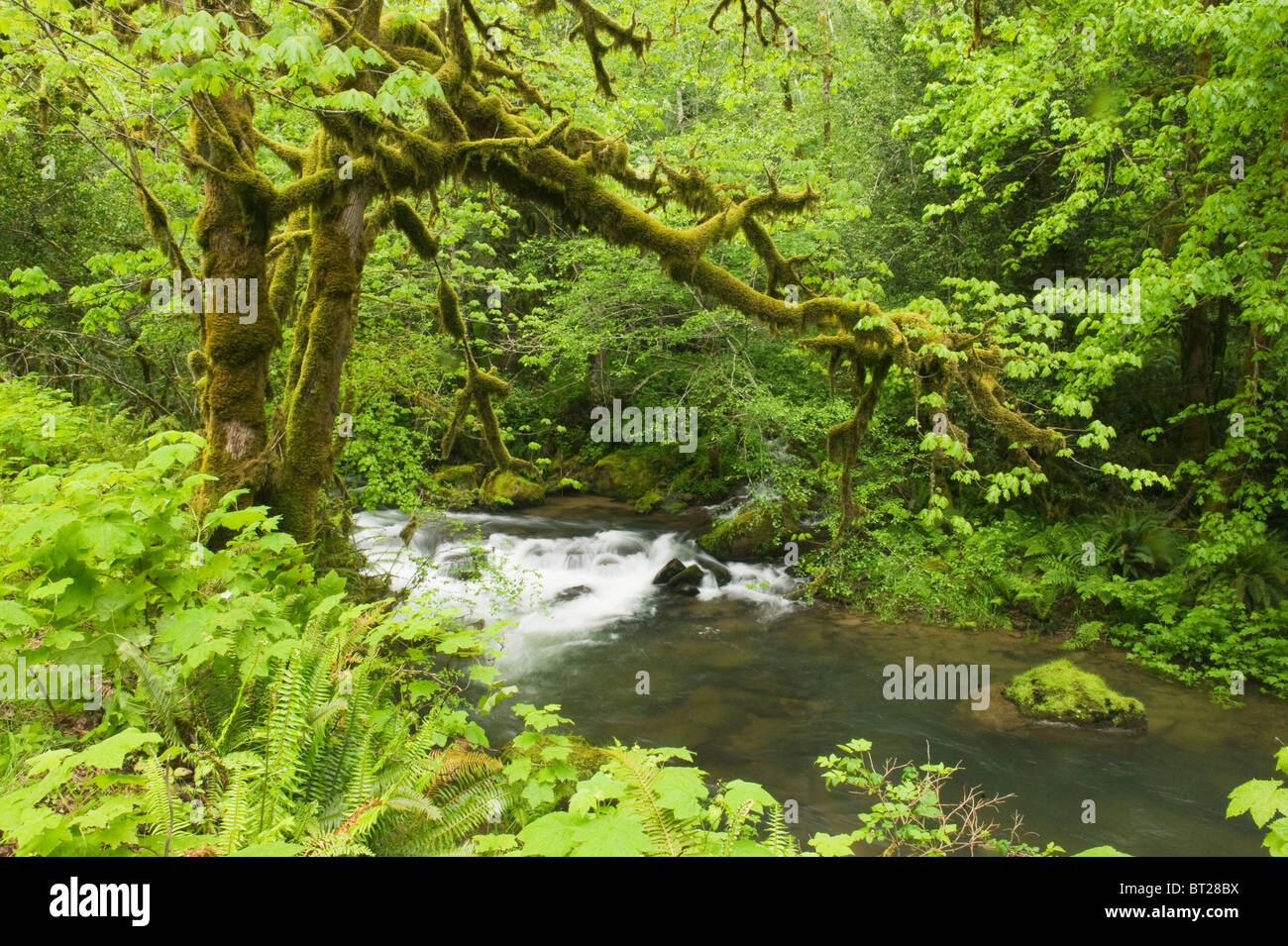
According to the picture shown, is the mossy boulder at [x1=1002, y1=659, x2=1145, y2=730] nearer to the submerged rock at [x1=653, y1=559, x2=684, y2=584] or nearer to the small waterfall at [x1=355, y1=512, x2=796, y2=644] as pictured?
the small waterfall at [x1=355, y1=512, x2=796, y2=644]

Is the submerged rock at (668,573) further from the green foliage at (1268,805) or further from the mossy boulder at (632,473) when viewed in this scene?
the green foliage at (1268,805)

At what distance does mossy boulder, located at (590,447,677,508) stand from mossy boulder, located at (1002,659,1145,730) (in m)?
10.9

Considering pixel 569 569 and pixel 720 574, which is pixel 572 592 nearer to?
pixel 569 569

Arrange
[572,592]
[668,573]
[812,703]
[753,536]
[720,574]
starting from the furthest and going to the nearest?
[753,536]
[720,574]
[668,573]
[572,592]
[812,703]

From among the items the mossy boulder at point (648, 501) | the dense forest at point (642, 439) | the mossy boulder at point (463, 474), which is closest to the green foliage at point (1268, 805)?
the dense forest at point (642, 439)

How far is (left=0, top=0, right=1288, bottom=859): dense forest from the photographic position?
10.5 feet

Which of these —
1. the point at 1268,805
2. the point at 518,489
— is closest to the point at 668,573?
the point at 518,489

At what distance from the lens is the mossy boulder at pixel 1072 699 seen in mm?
8922

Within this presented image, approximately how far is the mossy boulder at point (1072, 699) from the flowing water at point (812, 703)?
0.62 feet

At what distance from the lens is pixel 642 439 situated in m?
18.7

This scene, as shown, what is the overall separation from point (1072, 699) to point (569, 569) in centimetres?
943

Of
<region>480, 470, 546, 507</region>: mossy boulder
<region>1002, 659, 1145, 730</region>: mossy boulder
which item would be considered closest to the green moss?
<region>480, 470, 546, 507</region>: mossy boulder
